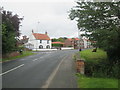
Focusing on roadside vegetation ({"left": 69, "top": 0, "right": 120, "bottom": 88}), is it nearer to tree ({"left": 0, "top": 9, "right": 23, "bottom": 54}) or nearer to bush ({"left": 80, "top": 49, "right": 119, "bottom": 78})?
bush ({"left": 80, "top": 49, "right": 119, "bottom": 78})

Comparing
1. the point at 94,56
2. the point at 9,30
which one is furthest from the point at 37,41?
the point at 94,56

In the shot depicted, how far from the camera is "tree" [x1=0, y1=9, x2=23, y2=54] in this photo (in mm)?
26056

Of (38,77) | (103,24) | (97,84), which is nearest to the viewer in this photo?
(97,84)

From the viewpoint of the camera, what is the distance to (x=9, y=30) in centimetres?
3034

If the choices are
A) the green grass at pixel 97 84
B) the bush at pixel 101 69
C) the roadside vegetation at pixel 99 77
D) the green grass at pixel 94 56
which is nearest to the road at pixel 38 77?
the green grass at pixel 97 84

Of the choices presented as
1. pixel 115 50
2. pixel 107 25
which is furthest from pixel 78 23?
pixel 115 50

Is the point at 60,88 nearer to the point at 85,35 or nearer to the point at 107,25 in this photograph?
the point at 107,25

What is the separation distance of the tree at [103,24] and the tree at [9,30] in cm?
1152

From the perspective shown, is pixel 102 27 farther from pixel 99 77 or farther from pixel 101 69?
pixel 99 77

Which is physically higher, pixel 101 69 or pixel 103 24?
pixel 103 24

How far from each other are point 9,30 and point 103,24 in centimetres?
1763

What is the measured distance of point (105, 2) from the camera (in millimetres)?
17875

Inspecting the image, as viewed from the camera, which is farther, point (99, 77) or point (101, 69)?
point (101, 69)

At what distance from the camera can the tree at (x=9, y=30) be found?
26.1m
